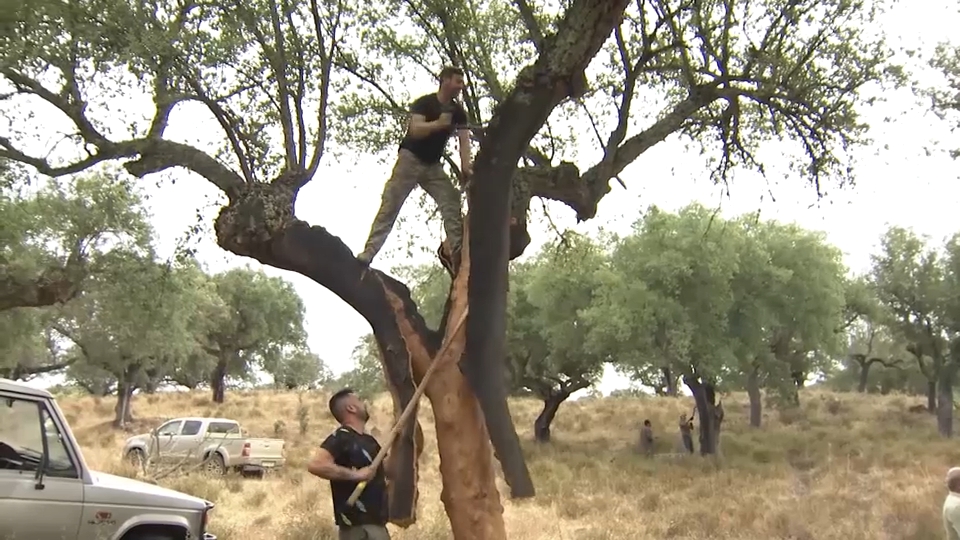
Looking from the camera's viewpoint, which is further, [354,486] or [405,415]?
[405,415]

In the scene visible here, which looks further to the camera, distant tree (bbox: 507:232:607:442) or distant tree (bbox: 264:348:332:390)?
distant tree (bbox: 264:348:332:390)

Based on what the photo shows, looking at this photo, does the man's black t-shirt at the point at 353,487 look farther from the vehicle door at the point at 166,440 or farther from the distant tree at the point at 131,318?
the vehicle door at the point at 166,440

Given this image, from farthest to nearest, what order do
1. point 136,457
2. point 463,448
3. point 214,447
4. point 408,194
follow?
1. point 214,447
2. point 136,457
3. point 408,194
4. point 463,448

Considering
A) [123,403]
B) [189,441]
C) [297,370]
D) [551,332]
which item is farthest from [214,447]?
[297,370]

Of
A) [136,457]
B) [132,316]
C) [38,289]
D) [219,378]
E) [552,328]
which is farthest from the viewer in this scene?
[219,378]

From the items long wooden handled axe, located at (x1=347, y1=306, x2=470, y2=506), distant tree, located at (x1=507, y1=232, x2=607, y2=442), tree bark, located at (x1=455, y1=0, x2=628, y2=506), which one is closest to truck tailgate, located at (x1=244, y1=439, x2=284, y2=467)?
distant tree, located at (x1=507, y1=232, x2=607, y2=442)

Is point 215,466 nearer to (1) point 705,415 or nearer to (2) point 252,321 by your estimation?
(1) point 705,415

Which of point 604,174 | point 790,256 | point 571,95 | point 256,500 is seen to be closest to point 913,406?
point 790,256

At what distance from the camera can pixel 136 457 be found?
20.2 metres

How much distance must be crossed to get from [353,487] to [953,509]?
5.64 meters

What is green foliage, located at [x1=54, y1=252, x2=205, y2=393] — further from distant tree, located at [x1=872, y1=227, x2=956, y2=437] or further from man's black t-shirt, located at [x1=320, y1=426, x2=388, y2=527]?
distant tree, located at [x1=872, y1=227, x2=956, y2=437]

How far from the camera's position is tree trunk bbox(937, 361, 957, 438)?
31891mm

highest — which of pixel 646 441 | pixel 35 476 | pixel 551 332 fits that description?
pixel 551 332

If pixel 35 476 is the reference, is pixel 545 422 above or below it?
above
